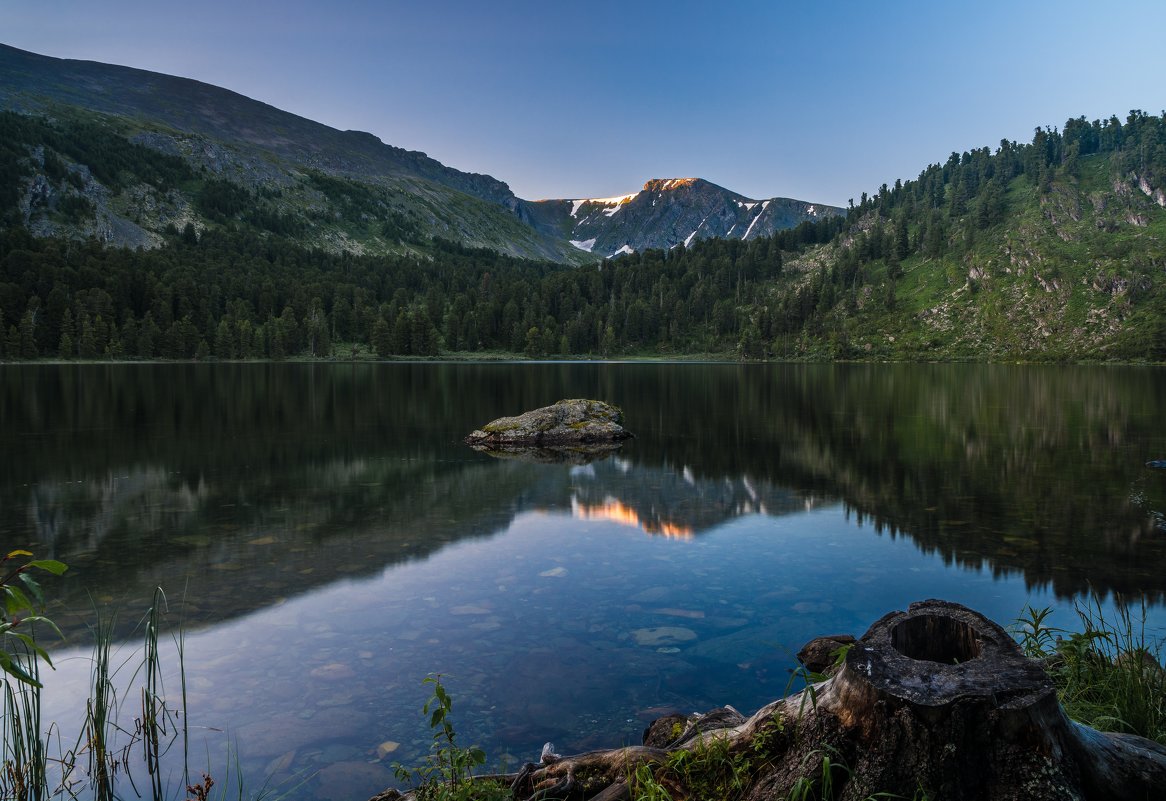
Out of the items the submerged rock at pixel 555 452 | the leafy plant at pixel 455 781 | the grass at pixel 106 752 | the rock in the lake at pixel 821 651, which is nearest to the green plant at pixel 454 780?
the leafy plant at pixel 455 781

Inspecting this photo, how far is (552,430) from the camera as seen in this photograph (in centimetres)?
3744

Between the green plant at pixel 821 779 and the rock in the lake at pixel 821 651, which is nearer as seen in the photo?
the green plant at pixel 821 779

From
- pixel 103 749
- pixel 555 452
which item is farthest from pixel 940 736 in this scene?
pixel 555 452

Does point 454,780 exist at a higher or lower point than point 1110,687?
lower

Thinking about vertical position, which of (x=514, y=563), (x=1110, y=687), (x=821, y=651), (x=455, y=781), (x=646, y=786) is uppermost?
(x=646, y=786)

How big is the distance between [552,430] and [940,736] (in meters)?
33.4

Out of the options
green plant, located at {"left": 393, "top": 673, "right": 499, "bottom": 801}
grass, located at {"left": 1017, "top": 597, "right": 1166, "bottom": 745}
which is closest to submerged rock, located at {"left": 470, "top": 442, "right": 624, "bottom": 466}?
grass, located at {"left": 1017, "top": 597, "right": 1166, "bottom": 745}

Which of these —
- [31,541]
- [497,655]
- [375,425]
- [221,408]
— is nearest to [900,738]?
[497,655]

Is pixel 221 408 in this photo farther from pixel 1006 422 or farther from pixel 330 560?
pixel 1006 422

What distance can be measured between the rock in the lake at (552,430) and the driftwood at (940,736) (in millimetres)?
30572

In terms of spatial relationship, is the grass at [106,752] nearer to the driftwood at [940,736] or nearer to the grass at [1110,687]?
the driftwood at [940,736]

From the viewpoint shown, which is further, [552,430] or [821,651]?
[552,430]

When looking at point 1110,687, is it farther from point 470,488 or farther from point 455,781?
point 470,488

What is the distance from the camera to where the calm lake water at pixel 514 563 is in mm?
8938
